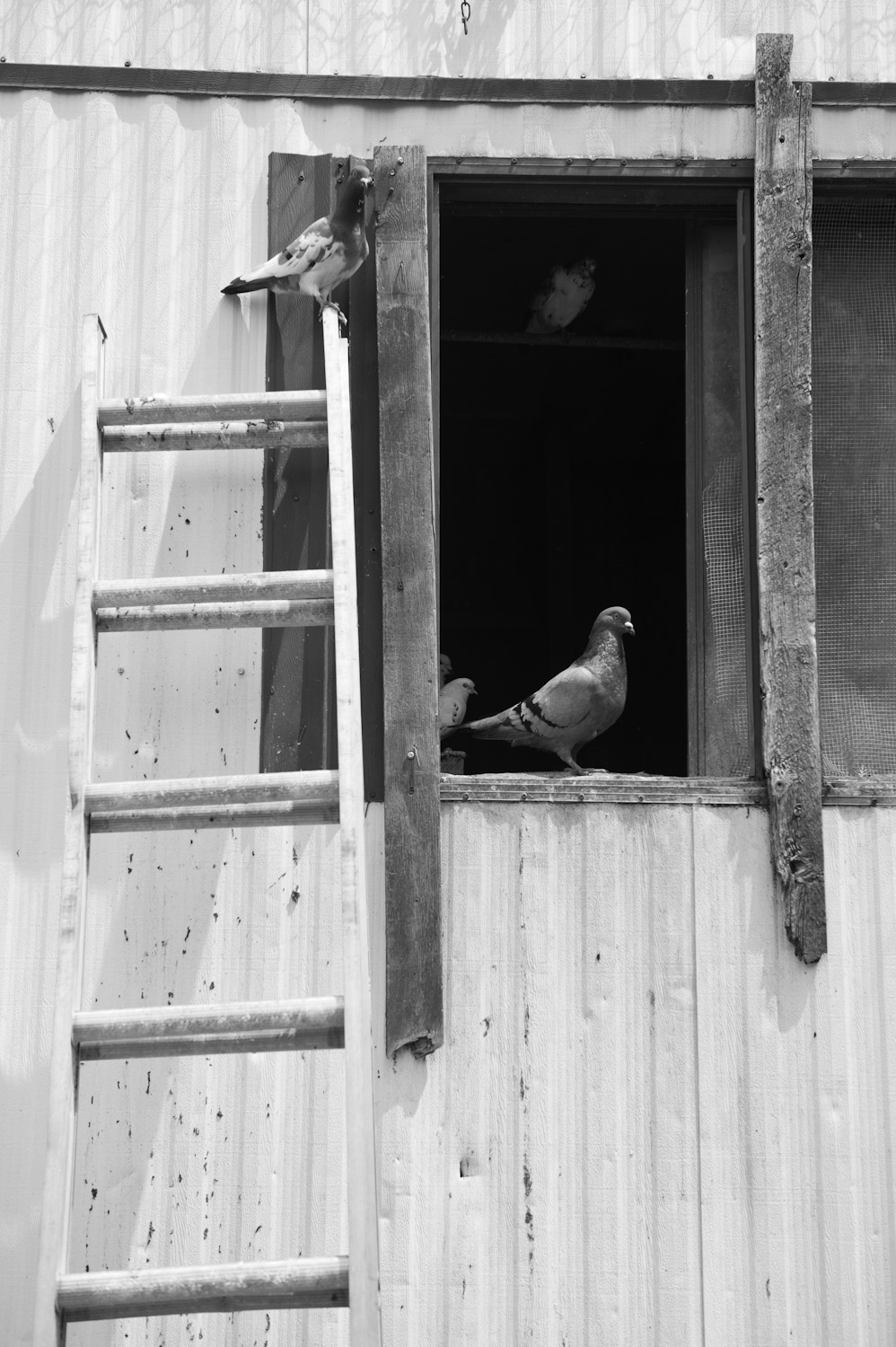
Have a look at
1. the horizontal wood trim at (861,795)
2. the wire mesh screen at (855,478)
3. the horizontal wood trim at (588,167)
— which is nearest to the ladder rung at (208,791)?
the horizontal wood trim at (861,795)

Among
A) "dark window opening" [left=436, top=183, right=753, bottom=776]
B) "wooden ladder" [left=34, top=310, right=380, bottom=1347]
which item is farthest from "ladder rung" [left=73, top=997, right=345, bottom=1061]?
"dark window opening" [left=436, top=183, right=753, bottom=776]

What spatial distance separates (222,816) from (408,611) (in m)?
0.85

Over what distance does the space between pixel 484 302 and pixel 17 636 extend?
10.8 ft

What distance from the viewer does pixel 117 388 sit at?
3518 mm

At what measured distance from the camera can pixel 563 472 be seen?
712 centimetres

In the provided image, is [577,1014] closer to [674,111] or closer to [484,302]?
[674,111]

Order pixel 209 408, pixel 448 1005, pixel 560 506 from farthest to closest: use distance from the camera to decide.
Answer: pixel 560 506
pixel 448 1005
pixel 209 408

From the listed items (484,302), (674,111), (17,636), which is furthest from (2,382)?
(484,302)

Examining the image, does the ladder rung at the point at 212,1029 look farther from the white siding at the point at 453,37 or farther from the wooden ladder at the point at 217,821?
→ the white siding at the point at 453,37

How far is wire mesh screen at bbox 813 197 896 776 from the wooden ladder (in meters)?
1.37

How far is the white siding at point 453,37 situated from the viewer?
3.67m

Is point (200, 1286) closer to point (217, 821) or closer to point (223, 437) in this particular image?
point (217, 821)

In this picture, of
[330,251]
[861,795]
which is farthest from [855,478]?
[330,251]

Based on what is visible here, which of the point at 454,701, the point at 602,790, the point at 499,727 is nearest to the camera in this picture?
the point at 602,790
